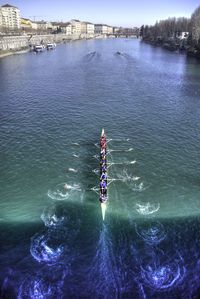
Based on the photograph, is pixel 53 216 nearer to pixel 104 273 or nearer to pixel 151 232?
pixel 104 273

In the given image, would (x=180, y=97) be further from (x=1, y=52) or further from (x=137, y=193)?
(x=1, y=52)

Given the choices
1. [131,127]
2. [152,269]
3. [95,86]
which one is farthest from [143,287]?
[95,86]

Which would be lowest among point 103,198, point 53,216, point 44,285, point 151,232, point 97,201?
point 44,285

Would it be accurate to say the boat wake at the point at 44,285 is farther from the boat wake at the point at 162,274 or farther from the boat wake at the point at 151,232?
the boat wake at the point at 151,232

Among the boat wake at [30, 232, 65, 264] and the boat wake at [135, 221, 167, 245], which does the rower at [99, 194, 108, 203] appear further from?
the boat wake at [30, 232, 65, 264]

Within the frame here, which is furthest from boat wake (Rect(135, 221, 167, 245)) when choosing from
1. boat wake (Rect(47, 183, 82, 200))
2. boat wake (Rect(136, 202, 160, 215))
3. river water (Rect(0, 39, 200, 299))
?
boat wake (Rect(47, 183, 82, 200))

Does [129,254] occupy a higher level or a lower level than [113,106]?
lower

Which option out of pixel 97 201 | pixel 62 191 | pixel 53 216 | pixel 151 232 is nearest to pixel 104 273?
pixel 151 232

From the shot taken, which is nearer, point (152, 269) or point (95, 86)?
point (152, 269)
